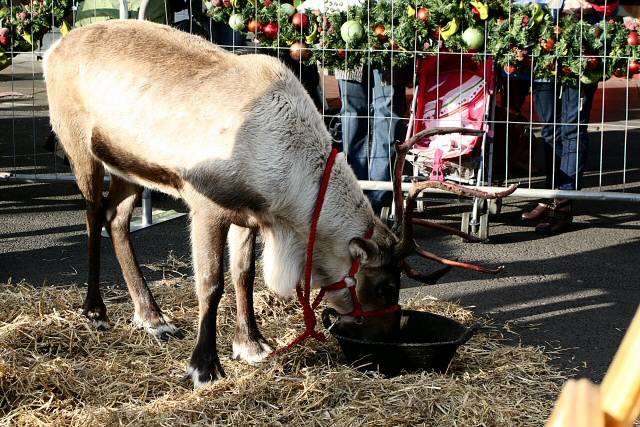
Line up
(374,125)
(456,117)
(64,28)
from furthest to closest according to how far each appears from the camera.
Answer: (374,125), (64,28), (456,117)

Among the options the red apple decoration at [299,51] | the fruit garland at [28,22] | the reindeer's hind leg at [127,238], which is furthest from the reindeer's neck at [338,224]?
the fruit garland at [28,22]

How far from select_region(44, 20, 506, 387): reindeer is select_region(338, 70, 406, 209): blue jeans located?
9.08 ft

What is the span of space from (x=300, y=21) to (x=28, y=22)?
2.27 m

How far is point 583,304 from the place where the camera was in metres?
5.79

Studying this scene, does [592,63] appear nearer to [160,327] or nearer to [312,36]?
[312,36]

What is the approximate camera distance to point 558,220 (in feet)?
24.8

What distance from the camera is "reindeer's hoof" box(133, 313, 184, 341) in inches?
197

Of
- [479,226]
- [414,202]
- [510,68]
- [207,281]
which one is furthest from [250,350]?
[510,68]

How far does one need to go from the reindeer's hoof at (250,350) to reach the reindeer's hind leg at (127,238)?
0.56 m

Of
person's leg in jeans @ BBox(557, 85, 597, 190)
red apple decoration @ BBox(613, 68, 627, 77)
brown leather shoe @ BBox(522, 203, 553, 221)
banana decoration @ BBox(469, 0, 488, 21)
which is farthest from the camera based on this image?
brown leather shoe @ BBox(522, 203, 553, 221)

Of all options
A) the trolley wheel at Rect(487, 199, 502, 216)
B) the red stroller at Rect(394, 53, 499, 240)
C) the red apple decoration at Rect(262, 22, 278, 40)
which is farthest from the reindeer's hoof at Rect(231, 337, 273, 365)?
the trolley wheel at Rect(487, 199, 502, 216)

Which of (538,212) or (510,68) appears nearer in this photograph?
(510,68)

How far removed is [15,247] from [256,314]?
254 cm

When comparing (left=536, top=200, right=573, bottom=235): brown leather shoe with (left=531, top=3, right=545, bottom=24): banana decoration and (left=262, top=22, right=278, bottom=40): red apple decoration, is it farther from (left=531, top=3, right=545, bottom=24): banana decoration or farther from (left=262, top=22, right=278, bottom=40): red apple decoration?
(left=262, top=22, right=278, bottom=40): red apple decoration
